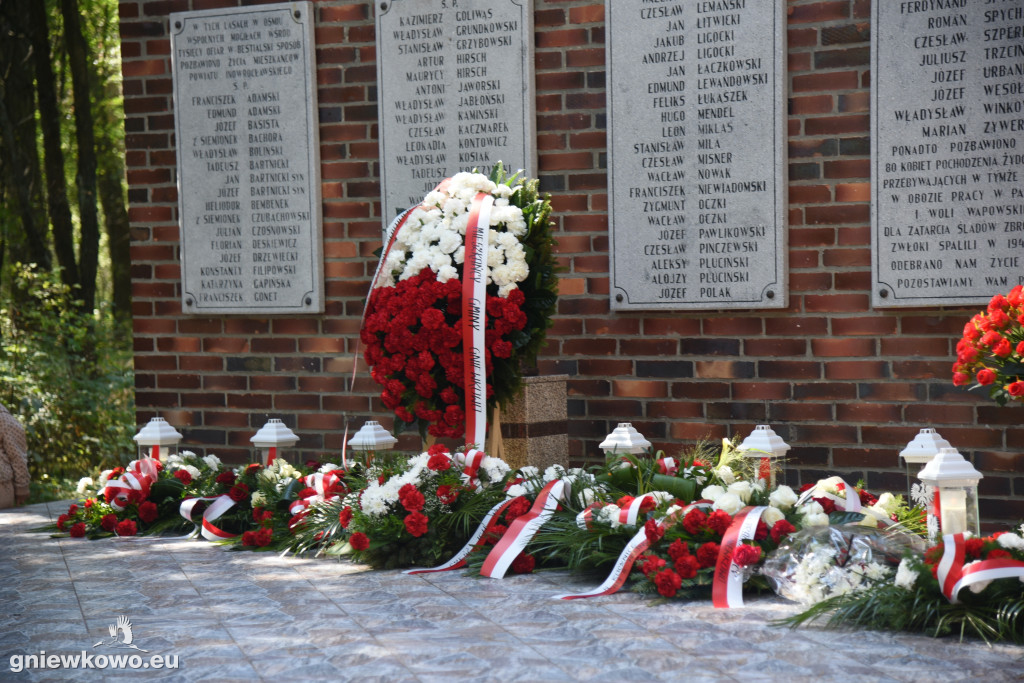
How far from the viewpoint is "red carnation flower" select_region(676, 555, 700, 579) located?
3.43 metres

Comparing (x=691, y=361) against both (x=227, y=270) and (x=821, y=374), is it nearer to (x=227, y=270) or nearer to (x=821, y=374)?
(x=821, y=374)

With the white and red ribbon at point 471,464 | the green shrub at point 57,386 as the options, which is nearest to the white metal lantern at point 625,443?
the white and red ribbon at point 471,464

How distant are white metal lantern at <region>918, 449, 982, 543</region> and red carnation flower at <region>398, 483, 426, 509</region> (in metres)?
1.67

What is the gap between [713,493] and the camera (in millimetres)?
3717

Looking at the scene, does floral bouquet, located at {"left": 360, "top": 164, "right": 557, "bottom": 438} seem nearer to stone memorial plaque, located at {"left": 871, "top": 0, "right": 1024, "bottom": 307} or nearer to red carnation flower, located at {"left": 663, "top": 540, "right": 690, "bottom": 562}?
red carnation flower, located at {"left": 663, "top": 540, "right": 690, "bottom": 562}

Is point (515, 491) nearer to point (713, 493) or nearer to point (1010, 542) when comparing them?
point (713, 493)

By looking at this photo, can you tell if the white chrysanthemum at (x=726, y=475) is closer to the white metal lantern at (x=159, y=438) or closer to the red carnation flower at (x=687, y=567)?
the red carnation flower at (x=687, y=567)

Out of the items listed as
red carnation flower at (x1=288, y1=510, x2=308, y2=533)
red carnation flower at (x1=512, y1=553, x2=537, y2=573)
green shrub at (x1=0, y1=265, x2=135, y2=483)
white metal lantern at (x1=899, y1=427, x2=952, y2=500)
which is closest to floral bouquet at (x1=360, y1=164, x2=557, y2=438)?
red carnation flower at (x1=288, y1=510, x2=308, y2=533)

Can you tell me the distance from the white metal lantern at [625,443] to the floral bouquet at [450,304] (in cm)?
44

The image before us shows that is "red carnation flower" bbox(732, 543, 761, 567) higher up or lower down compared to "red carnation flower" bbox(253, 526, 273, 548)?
higher up

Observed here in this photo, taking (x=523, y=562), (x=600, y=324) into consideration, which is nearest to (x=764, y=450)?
(x=523, y=562)

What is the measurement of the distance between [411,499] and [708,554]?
1.10 m

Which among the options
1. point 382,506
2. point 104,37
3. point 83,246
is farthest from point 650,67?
point 104,37

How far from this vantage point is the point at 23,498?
5.75 meters
